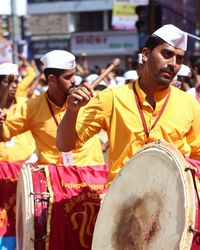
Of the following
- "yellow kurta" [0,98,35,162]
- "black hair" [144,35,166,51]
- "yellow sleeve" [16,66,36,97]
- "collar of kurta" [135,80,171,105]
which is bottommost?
"yellow sleeve" [16,66,36,97]

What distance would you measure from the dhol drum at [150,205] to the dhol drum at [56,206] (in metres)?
0.68

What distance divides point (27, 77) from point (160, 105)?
338 inches

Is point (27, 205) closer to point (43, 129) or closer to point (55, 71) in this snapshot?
point (43, 129)

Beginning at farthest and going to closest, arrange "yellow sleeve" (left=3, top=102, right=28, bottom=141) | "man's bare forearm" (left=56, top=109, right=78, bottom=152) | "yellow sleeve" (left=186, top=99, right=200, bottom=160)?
"yellow sleeve" (left=3, top=102, right=28, bottom=141)
"yellow sleeve" (left=186, top=99, right=200, bottom=160)
"man's bare forearm" (left=56, top=109, right=78, bottom=152)

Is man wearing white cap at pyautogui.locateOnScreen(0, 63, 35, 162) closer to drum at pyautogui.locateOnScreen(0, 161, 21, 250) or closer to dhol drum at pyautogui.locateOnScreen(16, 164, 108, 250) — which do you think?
drum at pyautogui.locateOnScreen(0, 161, 21, 250)

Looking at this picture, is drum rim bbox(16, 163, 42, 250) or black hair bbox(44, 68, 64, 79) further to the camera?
black hair bbox(44, 68, 64, 79)

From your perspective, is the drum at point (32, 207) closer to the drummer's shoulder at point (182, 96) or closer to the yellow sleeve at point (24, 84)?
the drummer's shoulder at point (182, 96)

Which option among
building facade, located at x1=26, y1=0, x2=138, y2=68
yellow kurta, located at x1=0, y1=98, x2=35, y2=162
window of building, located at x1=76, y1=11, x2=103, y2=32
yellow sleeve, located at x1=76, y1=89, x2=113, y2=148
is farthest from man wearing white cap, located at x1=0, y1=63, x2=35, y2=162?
window of building, located at x1=76, y1=11, x2=103, y2=32

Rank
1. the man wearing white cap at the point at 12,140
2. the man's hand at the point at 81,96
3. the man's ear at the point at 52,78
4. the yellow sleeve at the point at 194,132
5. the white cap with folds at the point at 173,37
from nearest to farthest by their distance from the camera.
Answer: the man's hand at the point at 81,96 → the white cap with folds at the point at 173,37 → the yellow sleeve at the point at 194,132 → the man's ear at the point at 52,78 → the man wearing white cap at the point at 12,140

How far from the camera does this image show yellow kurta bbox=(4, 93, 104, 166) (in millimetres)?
5855

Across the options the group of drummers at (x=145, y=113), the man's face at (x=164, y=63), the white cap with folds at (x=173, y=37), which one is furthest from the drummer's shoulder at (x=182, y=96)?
the white cap with folds at (x=173, y=37)

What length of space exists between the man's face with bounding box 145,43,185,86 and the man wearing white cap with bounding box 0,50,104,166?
1.55 m

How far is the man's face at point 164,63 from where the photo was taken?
4367 mm

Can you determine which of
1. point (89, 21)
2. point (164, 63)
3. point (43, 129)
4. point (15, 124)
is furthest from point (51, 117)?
point (89, 21)
